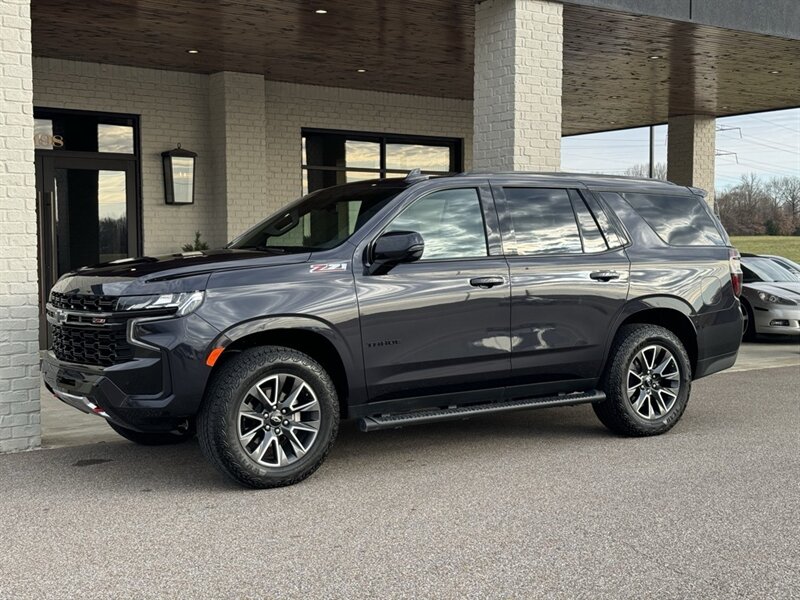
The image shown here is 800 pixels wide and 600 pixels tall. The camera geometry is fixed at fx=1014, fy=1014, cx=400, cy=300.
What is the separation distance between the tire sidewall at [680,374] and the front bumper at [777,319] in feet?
24.9

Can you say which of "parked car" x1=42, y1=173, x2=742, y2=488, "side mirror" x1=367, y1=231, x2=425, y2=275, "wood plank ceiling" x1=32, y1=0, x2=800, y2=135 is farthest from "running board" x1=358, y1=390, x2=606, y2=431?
"wood plank ceiling" x1=32, y1=0, x2=800, y2=135

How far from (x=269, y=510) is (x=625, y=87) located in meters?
12.9

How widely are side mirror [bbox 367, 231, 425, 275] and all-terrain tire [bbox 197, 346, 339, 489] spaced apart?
76 centimetres

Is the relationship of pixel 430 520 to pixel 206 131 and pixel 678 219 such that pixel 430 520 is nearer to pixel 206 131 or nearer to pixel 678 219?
pixel 678 219

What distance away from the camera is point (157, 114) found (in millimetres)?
14781

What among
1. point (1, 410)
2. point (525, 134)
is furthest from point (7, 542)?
point (525, 134)

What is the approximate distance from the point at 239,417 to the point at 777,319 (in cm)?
1090

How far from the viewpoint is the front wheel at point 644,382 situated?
24.8 ft

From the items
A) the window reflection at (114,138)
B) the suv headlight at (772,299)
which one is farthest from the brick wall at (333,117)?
the suv headlight at (772,299)

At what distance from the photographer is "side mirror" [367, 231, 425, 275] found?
6453 millimetres

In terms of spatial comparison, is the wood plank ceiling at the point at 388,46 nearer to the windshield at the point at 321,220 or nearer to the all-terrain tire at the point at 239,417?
the windshield at the point at 321,220

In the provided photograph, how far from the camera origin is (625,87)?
16.9 metres

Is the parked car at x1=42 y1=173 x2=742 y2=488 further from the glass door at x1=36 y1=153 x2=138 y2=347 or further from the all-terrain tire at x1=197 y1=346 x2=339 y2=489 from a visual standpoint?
the glass door at x1=36 y1=153 x2=138 y2=347

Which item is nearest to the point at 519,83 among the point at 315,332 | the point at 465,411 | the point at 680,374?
the point at 680,374
